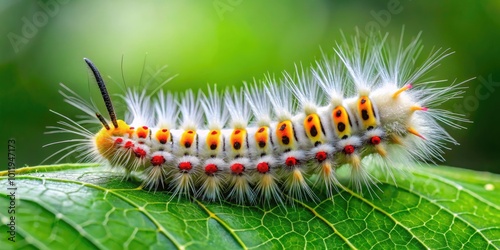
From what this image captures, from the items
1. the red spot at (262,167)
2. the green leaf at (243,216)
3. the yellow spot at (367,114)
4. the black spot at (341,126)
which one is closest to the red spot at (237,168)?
the red spot at (262,167)

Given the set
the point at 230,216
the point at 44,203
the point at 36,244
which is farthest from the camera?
the point at 230,216

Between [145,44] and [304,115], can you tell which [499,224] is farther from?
[145,44]

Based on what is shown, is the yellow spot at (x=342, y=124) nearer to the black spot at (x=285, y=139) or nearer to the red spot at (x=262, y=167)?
the black spot at (x=285, y=139)

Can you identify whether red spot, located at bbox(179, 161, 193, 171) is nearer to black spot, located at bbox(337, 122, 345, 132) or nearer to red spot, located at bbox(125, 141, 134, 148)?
red spot, located at bbox(125, 141, 134, 148)

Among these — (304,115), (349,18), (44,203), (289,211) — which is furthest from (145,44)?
(44,203)

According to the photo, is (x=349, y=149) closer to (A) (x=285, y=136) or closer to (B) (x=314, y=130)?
(B) (x=314, y=130)

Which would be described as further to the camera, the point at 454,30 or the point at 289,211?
the point at 454,30
